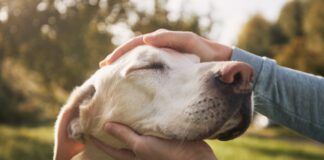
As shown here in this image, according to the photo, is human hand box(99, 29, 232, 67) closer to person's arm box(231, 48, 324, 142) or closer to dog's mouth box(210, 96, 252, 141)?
person's arm box(231, 48, 324, 142)

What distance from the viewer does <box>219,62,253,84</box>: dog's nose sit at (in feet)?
9.37

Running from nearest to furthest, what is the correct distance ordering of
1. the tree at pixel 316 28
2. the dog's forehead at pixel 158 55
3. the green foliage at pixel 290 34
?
1. the dog's forehead at pixel 158 55
2. the green foliage at pixel 290 34
3. the tree at pixel 316 28

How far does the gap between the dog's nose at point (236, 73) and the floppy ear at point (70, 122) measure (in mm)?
1130

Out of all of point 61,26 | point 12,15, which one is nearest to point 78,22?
point 61,26

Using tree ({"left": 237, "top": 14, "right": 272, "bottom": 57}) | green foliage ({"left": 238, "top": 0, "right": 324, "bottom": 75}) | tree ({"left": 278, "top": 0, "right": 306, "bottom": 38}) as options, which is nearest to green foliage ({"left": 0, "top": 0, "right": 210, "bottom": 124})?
green foliage ({"left": 238, "top": 0, "right": 324, "bottom": 75})

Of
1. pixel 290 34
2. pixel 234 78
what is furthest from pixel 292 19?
pixel 234 78

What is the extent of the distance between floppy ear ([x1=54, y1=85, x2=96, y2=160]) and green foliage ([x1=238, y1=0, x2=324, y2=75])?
2412 cm

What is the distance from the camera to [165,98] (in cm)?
328

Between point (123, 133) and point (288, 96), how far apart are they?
4.98ft

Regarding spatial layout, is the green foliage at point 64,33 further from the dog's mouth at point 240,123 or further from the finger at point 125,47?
the dog's mouth at point 240,123

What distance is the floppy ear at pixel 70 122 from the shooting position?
367 centimetres

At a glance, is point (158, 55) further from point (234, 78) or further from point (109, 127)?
point (234, 78)

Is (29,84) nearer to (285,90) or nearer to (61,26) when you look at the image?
(61,26)

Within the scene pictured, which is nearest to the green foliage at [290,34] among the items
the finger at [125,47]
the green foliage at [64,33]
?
the green foliage at [64,33]
